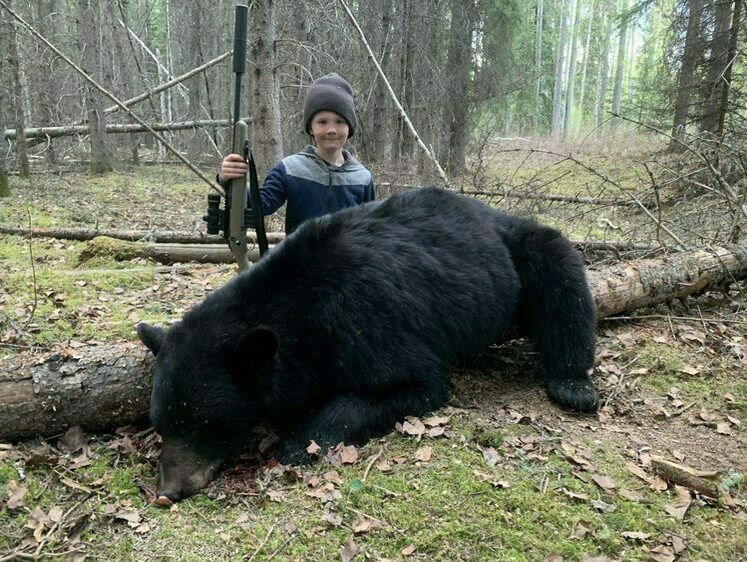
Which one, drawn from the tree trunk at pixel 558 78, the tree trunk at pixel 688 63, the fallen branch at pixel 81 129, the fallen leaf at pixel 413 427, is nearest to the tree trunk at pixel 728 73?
the tree trunk at pixel 688 63

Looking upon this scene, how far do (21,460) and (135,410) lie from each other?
655 mm

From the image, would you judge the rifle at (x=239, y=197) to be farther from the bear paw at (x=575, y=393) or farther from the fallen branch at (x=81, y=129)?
the fallen branch at (x=81, y=129)

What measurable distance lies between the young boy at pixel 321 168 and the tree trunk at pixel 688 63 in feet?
31.4

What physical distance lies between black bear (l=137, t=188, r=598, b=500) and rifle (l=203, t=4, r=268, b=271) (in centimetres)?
78

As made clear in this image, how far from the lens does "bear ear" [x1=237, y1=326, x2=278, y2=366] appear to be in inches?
116

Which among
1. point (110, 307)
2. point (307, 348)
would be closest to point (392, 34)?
point (110, 307)

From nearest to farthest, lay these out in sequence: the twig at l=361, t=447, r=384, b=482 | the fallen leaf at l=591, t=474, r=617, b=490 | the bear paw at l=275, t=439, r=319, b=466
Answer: the fallen leaf at l=591, t=474, r=617, b=490 → the twig at l=361, t=447, r=384, b=482 → the bear paw at l=275, t=439, r=319, b=466

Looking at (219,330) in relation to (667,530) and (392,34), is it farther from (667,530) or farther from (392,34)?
(392,34)

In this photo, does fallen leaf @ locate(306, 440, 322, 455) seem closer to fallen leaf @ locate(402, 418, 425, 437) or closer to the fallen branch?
fallen leaf @ locate(402, 418, 425, 437)

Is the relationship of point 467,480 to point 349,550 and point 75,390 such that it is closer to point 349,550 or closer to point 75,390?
point 349,550

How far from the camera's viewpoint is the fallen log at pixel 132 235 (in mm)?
7910

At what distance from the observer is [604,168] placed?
17.3m

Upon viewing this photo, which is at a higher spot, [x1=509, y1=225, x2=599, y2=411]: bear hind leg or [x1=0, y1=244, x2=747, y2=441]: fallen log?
[x1=509, y1=225, x2=599, y2=411]: bear hind leg

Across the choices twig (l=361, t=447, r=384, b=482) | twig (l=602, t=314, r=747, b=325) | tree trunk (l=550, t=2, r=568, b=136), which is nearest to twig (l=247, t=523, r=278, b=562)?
twig (l=361, t=447, r=384, b=482)
